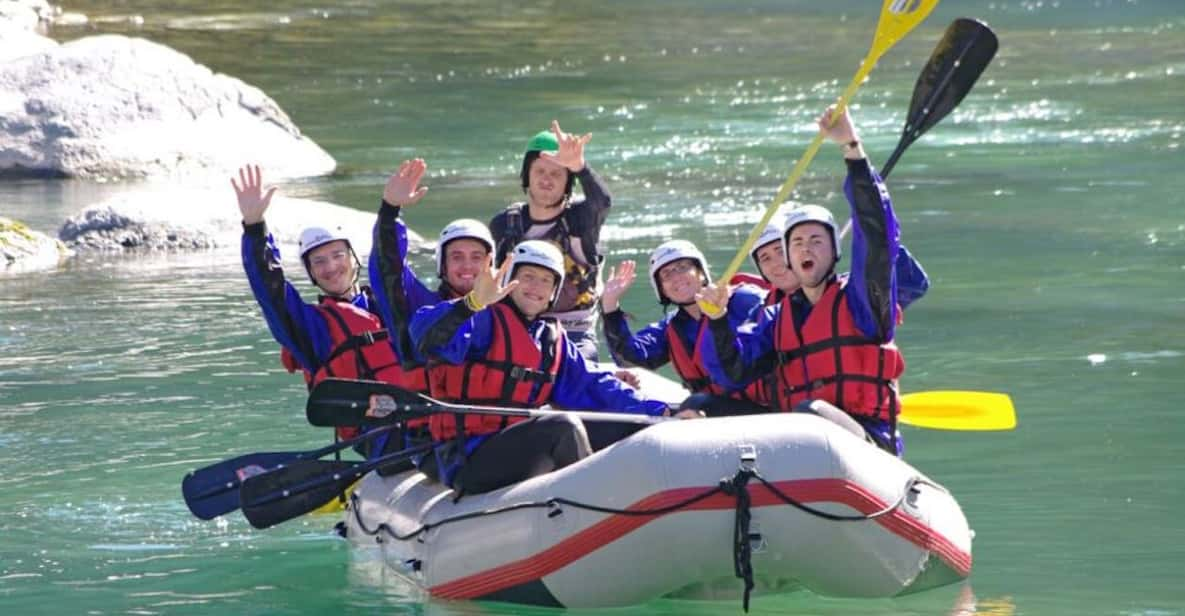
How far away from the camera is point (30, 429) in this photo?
1101cm

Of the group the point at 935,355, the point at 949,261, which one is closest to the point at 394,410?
the point at 935,355

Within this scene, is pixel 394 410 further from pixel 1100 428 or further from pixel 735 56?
pixel 735 56

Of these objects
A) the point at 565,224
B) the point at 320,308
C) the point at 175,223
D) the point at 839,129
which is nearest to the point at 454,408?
the point at 320,308

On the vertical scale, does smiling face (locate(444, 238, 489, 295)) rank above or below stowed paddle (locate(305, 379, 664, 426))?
above

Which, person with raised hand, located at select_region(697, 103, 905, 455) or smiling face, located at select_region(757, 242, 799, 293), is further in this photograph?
smiling face, located at select_region(757, 242, 799, 293)

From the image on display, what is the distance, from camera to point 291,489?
8078 mm

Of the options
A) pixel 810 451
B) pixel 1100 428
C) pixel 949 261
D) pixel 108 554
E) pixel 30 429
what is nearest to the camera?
pixel 810 451

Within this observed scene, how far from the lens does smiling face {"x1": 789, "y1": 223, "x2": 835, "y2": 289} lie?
757 centimetres

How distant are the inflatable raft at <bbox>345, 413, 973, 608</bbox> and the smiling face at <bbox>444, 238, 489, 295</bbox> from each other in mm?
1076

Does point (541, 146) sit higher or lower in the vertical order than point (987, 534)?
higher

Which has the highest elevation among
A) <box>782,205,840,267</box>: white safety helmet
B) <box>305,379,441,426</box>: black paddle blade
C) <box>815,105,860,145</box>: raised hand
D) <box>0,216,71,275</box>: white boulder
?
<box>815,105,860,145</box>: raised hand

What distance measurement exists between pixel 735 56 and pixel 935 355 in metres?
21.1

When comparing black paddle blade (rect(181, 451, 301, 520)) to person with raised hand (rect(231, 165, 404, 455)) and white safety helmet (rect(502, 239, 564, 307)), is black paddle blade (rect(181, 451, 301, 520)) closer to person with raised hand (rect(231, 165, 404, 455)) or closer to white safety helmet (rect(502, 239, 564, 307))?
person with raised hand (rect(231, 165, 404, 455))

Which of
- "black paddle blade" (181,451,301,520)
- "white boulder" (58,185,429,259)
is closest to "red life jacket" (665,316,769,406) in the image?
"black paddle blade" (181,451,301,520)
